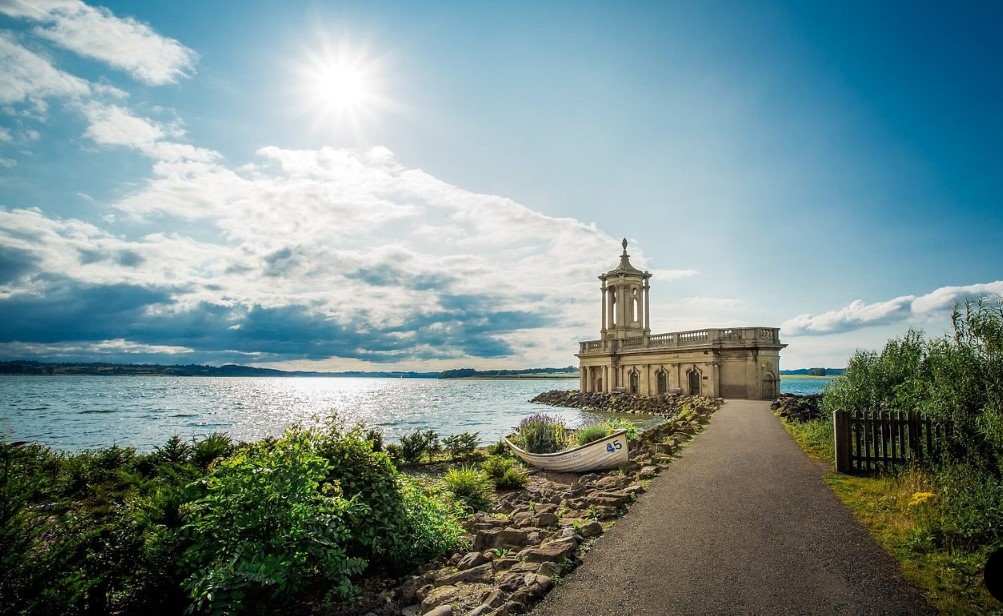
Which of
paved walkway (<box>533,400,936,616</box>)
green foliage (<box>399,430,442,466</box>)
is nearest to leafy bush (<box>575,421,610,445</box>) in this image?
green foliage (<box>399,430,442,466</box>)

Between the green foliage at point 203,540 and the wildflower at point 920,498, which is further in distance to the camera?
the wildflower at point 920,498

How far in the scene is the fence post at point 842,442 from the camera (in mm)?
12773

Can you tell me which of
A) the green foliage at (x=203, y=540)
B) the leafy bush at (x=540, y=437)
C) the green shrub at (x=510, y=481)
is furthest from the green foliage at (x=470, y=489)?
the leafy bush at (x=540, y=437)

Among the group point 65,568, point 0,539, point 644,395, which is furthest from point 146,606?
point 644,395

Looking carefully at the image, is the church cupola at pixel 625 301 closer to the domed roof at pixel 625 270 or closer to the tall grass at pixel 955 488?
the domed roof at pixel 625 270

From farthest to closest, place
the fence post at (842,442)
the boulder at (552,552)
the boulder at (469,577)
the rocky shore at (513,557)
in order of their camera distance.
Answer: the fence post at (842,442) → the boulder at (552,552) → the boulder at (469,577) → the rocky shore at (513,557)

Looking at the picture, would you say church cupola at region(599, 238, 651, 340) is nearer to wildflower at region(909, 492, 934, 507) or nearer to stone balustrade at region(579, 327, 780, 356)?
stone balustrade at region(579, 327, 780, 356)

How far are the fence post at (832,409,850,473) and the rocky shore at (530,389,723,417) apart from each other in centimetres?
2011

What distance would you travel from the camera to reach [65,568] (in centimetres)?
516

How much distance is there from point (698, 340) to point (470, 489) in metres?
36.0

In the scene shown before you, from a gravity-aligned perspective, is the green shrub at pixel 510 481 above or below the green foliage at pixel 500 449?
above

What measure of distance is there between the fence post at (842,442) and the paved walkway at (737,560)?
1.68 meters

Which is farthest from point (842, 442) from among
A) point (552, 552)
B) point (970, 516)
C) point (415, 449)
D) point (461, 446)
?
point (415, 449)

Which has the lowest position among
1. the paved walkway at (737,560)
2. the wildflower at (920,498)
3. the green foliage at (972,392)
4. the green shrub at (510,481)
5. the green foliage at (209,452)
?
the green shrub at (510,481)
